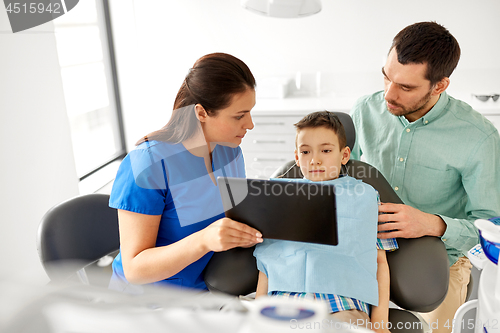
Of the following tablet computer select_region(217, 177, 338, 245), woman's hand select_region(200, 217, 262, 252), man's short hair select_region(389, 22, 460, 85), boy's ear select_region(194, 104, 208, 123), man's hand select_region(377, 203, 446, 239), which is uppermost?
man's short hair select_region(389, 22, 460, 85)

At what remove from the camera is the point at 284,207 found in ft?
3.07

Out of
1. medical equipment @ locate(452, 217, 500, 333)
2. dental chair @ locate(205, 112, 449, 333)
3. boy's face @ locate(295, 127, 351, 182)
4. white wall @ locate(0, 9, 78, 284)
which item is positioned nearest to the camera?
medical equipment @ locate(452, 217, 500, 333)

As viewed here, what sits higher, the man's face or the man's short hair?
the man's short hair

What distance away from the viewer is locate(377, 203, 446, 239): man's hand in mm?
1114

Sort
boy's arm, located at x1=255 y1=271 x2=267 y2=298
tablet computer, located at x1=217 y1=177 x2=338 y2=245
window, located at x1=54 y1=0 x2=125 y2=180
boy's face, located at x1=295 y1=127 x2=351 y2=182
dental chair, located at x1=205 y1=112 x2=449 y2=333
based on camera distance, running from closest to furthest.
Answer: tablet computer, located at x1=217 y1=177 x2=338 y2=245, dental chair, located at x1=205 y1=112 x2=449 y2=333, boy's arm, located at x1=255 y1=271 x2=267 y2=298, boy's face, located at x1=295 y1=127 x2=351 y2=182, window, located at x1=54 y1=0 x2=125 y2=180

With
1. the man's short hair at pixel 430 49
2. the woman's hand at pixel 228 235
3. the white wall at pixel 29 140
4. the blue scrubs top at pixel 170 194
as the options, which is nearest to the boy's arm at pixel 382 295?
the woman's hand at pixel 228 235

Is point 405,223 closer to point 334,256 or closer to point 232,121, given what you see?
point 334,256

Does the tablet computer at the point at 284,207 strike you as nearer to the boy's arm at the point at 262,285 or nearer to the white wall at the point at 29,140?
the boy's arm at the point at 262,285

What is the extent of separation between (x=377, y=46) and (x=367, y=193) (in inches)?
94.3

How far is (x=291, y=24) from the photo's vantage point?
10.6 ft

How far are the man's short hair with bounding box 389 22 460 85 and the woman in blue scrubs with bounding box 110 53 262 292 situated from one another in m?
0.57

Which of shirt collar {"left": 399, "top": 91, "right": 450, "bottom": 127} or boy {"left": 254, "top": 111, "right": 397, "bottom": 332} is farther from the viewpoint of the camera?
shirt collar {"left": 399, "top": 91, "right": 450, "bottom": 127}

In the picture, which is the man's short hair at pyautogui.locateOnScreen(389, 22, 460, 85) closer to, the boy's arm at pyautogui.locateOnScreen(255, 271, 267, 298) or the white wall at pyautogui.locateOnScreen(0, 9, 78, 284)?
the boy's arm at pyautogui.locateOnScreen(255, 271, 267, 298)

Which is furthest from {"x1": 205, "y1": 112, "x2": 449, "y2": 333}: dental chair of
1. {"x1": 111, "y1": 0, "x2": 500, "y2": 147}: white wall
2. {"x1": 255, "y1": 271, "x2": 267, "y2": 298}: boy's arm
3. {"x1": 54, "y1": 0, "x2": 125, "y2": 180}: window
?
{"x1": 111, "y1": 0, "x2": 500, "y2": 147}: white wall
